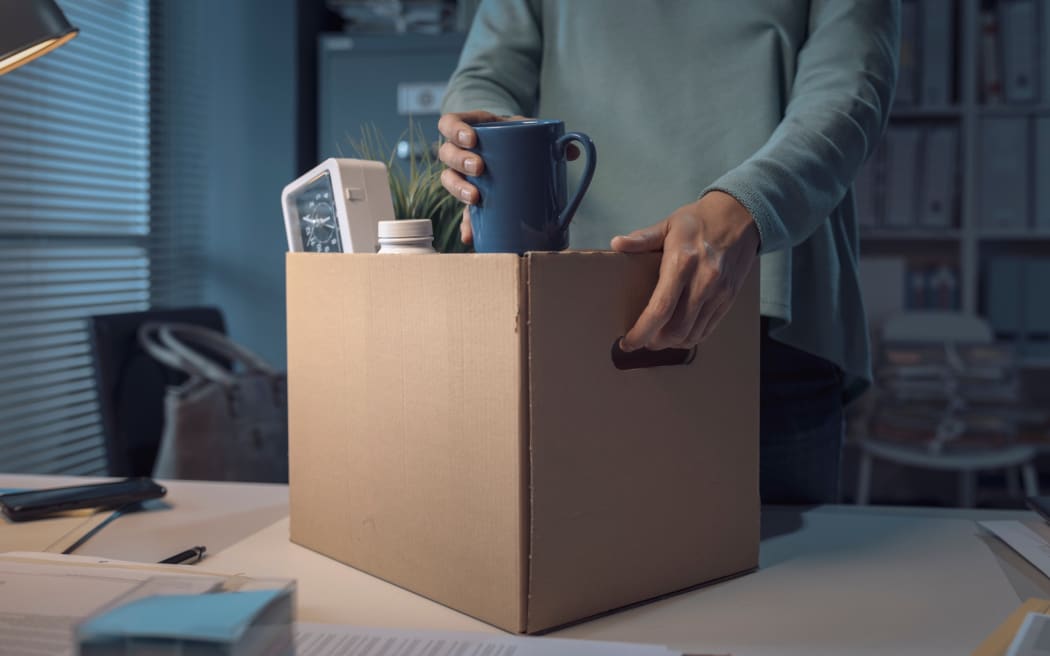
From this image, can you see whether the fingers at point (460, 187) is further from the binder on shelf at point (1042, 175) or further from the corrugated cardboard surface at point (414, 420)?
the binder on shelf at point (1042, 175)

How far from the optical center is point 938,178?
3174 millimetres

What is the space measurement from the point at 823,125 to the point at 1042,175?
2.73 meters

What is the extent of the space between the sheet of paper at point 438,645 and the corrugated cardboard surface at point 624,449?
26 millimetres

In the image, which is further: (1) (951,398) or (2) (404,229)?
(1) (951,398)

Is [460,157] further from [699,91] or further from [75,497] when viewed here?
[75,497]

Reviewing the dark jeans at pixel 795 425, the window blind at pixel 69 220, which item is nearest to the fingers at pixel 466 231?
the dark jeans at pixel 795 425

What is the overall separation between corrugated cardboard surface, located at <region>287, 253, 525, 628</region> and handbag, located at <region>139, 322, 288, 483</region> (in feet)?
3.53

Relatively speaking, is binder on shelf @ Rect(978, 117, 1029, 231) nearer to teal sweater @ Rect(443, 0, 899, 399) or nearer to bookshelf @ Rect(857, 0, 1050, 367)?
bookshelf @ Rect(857, 0, 1050, 367)

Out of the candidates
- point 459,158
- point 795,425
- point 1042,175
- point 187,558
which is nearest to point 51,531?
point 187,558

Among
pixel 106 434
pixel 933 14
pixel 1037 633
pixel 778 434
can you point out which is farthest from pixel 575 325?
pixel 933 14

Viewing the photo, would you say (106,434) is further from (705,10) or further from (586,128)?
(705,10)

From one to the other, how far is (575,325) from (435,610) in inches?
9.0

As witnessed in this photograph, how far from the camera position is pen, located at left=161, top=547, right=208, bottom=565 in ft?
2.55

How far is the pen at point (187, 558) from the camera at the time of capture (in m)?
0.78
